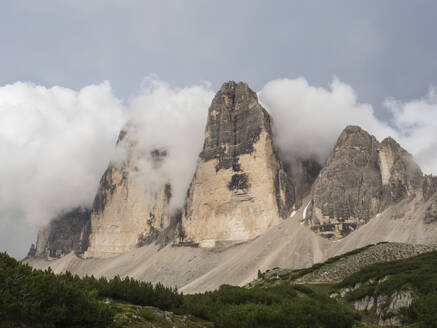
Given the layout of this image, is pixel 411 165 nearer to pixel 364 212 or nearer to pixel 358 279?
pixel 364 212

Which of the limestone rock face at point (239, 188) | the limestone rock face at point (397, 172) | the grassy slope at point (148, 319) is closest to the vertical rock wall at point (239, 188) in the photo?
the limestone rock face at point (239, 188)

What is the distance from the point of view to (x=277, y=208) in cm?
17112

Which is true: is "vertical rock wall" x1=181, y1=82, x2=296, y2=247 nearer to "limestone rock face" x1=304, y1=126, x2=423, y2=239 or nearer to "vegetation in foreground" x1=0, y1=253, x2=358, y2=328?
"limestone rock face" x1=304, y1=126, x2=423, y2=239

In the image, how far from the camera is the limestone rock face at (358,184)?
487 feet

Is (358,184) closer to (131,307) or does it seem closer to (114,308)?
(131,307)

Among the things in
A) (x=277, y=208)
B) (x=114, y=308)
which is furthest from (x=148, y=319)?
(x=277, y=208)

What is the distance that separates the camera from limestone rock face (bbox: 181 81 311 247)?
173125mm

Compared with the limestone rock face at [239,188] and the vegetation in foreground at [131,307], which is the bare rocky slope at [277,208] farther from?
the vegetation in foreground at [131,307]

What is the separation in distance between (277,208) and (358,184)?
3228 cm

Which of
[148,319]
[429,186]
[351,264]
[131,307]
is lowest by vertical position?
[148,319]

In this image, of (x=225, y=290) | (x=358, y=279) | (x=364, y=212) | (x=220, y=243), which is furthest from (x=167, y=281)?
(x=225, y=290)

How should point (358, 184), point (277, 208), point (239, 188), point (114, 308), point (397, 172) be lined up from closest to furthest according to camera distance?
point (114, 308) → point (397, 172) → point (358, 184) → point (277, 208) → point (239, 188)

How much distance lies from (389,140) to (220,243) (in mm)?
76420

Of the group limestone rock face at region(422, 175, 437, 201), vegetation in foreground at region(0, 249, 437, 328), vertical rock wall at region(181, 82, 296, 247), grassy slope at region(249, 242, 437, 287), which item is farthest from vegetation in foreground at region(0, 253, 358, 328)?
vertical rock wall at region(181, 82, 296, 247)
